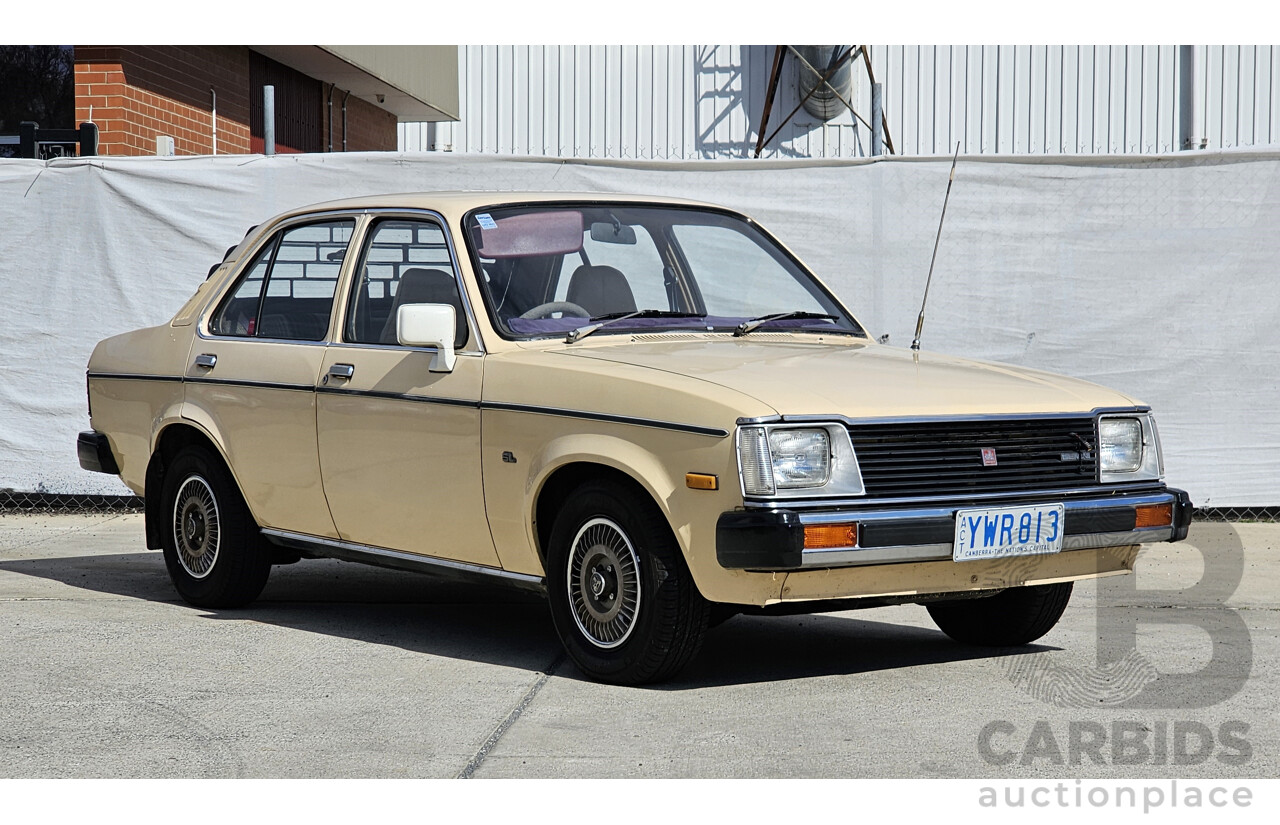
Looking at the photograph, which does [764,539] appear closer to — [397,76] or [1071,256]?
[1071,256]

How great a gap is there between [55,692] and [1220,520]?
7111mm

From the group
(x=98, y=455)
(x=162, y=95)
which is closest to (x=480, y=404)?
(x=98, y=455)

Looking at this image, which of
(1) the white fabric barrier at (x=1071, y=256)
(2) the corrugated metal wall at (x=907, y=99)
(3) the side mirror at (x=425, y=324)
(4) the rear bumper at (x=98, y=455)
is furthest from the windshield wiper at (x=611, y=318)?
(2) the corrugated metal wall at (x=907, y=99)

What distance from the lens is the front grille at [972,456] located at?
5.01 m

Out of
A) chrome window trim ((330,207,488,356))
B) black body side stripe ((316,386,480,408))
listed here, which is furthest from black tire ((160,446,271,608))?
chrome window trim ((330,207,488,356))

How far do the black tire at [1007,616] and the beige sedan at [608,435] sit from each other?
11 millimetres

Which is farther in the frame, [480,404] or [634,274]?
[634,274]

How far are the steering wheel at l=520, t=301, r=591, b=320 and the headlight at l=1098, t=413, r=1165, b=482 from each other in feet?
6.27

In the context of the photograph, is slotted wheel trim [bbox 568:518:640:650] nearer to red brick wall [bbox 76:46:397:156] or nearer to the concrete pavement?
the concrete pavement

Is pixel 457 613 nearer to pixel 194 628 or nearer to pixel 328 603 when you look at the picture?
pixel 328 603

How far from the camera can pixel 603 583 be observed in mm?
5359

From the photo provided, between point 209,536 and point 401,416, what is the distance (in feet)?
5.00
